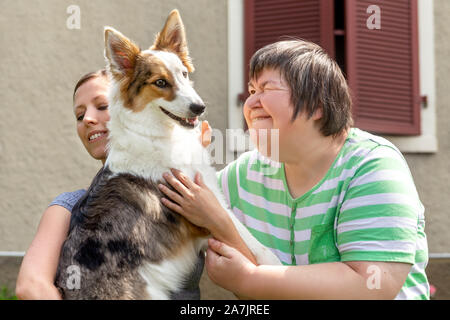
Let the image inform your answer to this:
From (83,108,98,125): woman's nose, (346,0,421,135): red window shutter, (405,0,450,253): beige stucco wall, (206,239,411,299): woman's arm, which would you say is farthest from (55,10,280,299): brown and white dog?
(405,0,450,253): beige stucco wall

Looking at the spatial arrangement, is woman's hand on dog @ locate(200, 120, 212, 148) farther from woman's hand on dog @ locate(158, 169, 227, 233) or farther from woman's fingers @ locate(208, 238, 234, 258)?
woman's fingers @ locate(208, 238, 234, 258)

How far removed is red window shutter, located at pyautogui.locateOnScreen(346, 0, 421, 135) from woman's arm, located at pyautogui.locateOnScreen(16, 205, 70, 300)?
436 cm

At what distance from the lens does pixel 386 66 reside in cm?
612

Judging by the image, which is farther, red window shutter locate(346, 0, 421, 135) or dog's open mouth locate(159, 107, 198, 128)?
red window shutter locate(346, 0, 421, 135)

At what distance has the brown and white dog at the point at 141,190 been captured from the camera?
204 cm

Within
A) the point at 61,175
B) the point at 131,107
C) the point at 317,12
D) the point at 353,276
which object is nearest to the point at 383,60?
the point at 317,12

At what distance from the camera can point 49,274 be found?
6.67 ft

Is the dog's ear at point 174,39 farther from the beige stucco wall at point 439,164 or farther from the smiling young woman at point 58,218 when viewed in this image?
the beige stucco wall at point 439,164

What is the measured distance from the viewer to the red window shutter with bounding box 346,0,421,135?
5.98m

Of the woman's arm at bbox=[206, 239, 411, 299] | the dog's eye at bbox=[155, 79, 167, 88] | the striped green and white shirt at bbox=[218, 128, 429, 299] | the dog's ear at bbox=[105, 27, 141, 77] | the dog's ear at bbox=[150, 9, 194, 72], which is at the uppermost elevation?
the dog's ear at bbox=[150, 9, 194, 72]

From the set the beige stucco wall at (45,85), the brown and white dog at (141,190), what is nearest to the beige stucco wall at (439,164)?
the beige stucco wall at (45,85)
